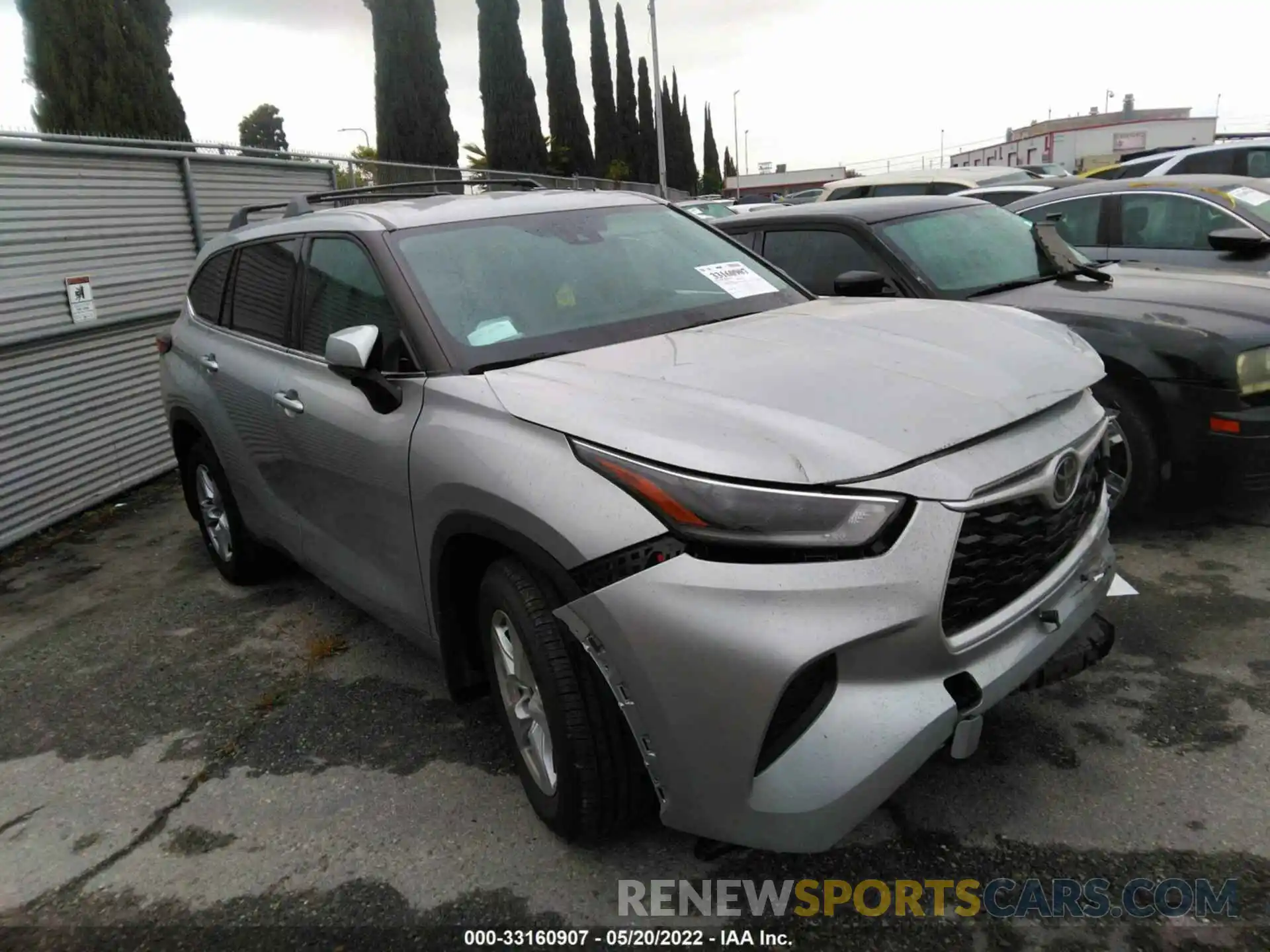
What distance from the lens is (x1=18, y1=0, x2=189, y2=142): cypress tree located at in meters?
17.6

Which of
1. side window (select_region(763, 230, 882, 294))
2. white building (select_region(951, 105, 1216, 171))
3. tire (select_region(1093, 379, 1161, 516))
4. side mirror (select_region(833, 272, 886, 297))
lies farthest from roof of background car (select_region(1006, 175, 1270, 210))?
white building (select_region(951, 105, 1216, 171))

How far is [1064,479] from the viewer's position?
7.92ft

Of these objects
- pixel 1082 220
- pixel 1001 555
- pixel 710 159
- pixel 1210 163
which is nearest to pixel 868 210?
pixel 1082 220

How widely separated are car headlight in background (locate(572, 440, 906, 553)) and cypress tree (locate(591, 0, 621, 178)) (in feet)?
142

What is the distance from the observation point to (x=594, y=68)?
145 ft

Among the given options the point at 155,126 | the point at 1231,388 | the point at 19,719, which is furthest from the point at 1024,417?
the point at 155,126

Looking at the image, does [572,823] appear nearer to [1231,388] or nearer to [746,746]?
[746,746]

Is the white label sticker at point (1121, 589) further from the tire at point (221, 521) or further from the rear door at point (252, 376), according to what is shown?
the tire at point (221, 521)

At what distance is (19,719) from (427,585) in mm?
2054

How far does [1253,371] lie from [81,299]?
6921mm

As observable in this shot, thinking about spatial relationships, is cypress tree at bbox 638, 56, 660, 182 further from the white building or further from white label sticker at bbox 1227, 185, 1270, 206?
white label sticker at bbox 1227, 185, 1270, 206

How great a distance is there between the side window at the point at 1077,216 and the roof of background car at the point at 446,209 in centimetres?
402

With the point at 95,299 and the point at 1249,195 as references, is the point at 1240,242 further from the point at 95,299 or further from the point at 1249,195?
the point at 95,299

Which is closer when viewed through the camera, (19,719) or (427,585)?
(427,585)
